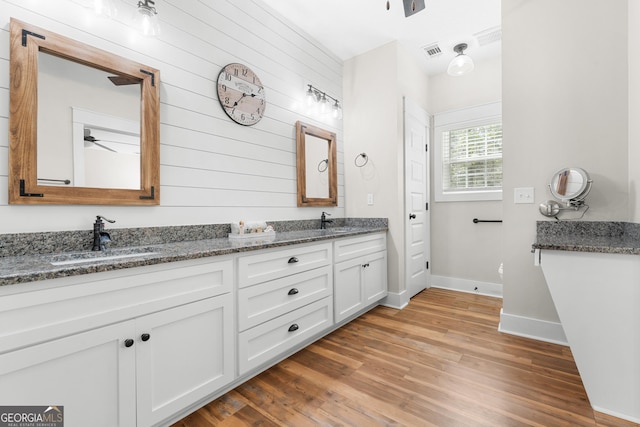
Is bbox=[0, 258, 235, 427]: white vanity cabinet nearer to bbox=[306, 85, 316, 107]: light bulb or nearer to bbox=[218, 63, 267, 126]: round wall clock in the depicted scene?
bbox=[218, 63, 267, 126]: round wall clock

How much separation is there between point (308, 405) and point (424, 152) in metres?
3.19

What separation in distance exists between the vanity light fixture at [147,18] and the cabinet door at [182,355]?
1.59 meters

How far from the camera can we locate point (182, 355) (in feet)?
4.61

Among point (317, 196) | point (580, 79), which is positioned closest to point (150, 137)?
point (317, 196)

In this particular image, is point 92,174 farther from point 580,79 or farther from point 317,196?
point 580,79

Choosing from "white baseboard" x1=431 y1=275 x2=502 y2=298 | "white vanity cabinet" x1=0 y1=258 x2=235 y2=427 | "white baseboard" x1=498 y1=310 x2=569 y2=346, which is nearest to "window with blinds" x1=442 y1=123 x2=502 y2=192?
"white baseboard" x1=431 y1=275 x2=502 y2=298

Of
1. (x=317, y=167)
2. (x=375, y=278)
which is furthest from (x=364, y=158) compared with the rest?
(x=375, y=278)

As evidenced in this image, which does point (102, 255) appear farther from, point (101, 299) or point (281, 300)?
point (281, 300)

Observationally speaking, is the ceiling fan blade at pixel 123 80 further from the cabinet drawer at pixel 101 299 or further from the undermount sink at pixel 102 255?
the cabinet drawer at pixel 101 299

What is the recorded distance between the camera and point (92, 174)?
1.58m

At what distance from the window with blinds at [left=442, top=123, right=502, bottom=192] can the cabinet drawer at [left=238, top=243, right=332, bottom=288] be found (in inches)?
92.3

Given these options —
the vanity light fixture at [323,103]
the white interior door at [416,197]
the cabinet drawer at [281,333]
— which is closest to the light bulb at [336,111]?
the vanity light fixture at [323,103]

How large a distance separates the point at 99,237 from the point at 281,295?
1.08 m

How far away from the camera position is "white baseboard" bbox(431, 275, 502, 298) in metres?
3.47
